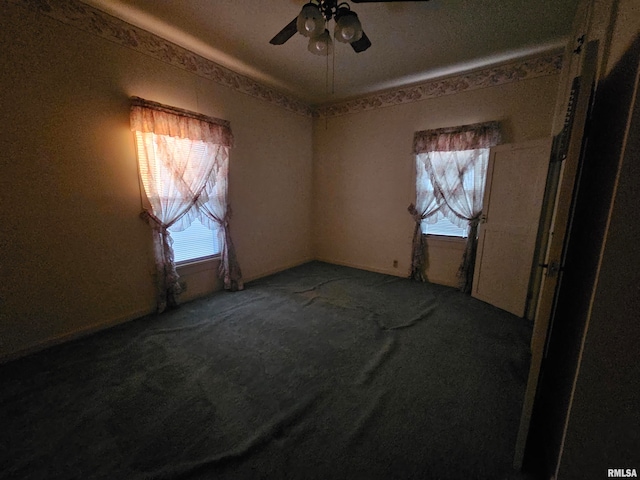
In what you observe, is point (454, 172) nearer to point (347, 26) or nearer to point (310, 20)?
point (347, 26)

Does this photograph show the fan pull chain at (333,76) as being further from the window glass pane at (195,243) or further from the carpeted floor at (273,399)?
the carpeted floor at (273,399)

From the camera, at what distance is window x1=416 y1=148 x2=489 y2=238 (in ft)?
10.1

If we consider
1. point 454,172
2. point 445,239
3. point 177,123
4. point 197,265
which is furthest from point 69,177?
point 445,239

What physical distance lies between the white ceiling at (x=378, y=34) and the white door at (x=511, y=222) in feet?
3.31

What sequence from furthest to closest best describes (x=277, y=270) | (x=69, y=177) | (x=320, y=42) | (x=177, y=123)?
(x=277, y=270), (x=177, y=123), (x=69, y=177), (x=320, y=42)

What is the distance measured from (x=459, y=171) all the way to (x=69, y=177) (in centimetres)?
403

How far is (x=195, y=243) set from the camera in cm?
303

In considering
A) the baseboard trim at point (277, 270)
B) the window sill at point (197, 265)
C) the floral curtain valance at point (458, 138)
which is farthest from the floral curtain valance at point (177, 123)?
the floral curtain valance at point (458, 138)

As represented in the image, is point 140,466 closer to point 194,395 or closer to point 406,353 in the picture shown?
point 194,395

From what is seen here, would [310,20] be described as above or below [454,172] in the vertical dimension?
above

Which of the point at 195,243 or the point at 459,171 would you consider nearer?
the point at 195,243

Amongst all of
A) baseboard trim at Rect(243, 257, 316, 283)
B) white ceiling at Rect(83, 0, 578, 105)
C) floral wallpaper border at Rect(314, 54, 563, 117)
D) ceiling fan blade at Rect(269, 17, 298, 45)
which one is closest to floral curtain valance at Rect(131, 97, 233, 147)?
white ceiling at Rect(83, 0, 578, 105)

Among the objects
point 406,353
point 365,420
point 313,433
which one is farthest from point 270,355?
point 406,353

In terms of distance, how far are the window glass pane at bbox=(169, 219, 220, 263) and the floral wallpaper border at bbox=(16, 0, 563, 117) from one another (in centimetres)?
173
